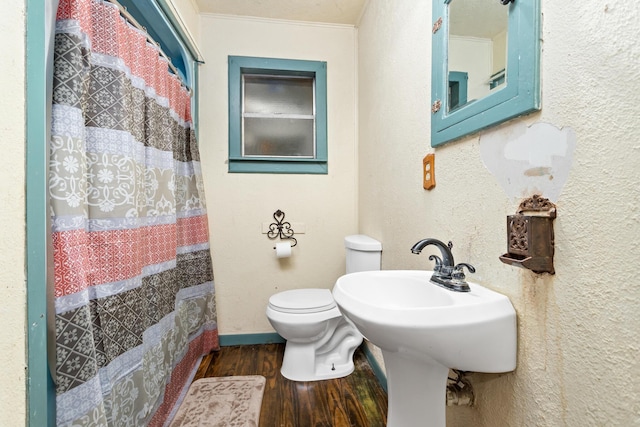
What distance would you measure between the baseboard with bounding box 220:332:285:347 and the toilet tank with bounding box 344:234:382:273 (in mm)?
828

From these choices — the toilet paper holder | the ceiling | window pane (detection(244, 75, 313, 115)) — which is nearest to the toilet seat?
the toilet paper holder

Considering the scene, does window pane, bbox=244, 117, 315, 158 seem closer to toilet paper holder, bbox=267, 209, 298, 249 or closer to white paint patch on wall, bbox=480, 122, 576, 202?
toilet paper holder, bbox=267, 209, 298, 249

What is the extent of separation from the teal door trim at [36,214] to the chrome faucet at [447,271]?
97 centimetres

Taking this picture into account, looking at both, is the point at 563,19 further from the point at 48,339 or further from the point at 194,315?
the point at 194,315

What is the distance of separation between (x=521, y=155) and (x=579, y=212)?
0.62 feet

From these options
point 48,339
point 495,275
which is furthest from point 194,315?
point 495,275

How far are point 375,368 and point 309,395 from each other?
0.42 meters

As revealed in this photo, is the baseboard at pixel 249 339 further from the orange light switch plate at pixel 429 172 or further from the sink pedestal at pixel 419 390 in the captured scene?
the orange light switch plate at pixel 429 172

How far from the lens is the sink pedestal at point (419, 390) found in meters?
0.78

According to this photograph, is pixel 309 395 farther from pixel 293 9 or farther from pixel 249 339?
pixel 293 9

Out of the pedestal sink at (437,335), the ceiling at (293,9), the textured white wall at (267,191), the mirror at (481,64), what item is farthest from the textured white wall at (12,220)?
the ceiling at (293,9)

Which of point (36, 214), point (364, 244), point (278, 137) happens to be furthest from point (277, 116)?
point (36, 214)

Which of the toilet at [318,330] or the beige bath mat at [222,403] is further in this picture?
the toilet at [318,330]

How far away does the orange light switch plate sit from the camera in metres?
1.03
